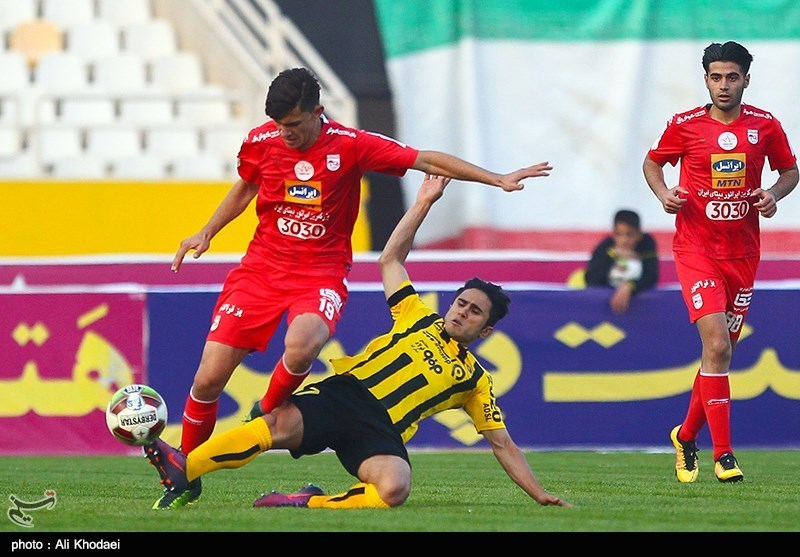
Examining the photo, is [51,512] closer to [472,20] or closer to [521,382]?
[521,382]

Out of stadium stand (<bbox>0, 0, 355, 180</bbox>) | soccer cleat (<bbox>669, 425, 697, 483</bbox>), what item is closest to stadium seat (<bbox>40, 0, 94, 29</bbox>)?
stadium stand (<bbox>0, 0, 355, 180</bbox>)

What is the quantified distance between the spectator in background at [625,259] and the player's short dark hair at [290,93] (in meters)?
4.92

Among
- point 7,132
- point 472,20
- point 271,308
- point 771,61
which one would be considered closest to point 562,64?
point 472,20

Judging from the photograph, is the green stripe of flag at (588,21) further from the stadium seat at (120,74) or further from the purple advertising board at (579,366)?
the purple advertising board at (579,366)

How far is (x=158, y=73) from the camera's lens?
55.6 feet

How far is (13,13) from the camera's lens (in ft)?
57.3

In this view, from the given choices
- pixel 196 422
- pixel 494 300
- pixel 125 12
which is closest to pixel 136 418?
pixel 196 422

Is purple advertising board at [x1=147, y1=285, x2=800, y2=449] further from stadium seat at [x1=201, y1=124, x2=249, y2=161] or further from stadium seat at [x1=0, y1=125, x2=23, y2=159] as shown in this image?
stadium seat at [x1=0, y1=125, x2=23, y2=159]

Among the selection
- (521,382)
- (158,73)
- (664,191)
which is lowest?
(521,382)

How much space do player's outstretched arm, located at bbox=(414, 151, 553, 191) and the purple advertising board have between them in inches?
162

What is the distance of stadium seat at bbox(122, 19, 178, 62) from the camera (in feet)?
56.5

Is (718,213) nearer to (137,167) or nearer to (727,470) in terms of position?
(727,470)

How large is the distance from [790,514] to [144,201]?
9478 millimetres

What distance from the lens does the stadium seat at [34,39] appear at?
56.4ft
